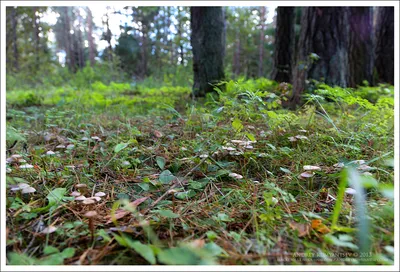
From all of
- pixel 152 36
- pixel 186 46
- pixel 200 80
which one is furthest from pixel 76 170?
pixel 152 36

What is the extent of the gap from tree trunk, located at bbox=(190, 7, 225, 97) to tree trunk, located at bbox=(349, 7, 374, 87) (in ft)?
9.96

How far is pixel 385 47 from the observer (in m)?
7.72

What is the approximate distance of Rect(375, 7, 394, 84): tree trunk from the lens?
296 inches

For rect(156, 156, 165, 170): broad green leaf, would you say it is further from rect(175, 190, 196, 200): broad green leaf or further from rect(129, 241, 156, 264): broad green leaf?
rect(129, 241, 156, 264): broad green leaf

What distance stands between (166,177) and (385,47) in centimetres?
846

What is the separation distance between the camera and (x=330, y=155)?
6.25ft

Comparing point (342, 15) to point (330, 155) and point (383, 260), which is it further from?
point (383, 260)

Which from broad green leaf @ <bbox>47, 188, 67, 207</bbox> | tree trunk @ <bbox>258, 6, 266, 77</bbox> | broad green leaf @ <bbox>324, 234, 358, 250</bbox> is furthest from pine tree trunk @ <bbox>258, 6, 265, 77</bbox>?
broad green leaf @ <bbox>324, 234, 358, 250</bbox>

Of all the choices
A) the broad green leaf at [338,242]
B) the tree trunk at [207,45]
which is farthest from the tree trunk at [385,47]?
the broad green leaf at [338,242]

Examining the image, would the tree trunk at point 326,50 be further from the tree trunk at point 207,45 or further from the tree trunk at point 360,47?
the tree trunk at point 360,47

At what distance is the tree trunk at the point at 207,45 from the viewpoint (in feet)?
16.8

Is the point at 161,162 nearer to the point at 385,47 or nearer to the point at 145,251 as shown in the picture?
the point at 145,251

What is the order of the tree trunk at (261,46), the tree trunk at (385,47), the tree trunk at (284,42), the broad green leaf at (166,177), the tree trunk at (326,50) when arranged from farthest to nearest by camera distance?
the tree trunk at (261,46) → the tree trunk at (385,47) → the tree trunk at (284,42) → the tree trunk at (326,50) → the broad green leaf at (166,177)

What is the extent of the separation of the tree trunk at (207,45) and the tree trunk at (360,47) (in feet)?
9.96
